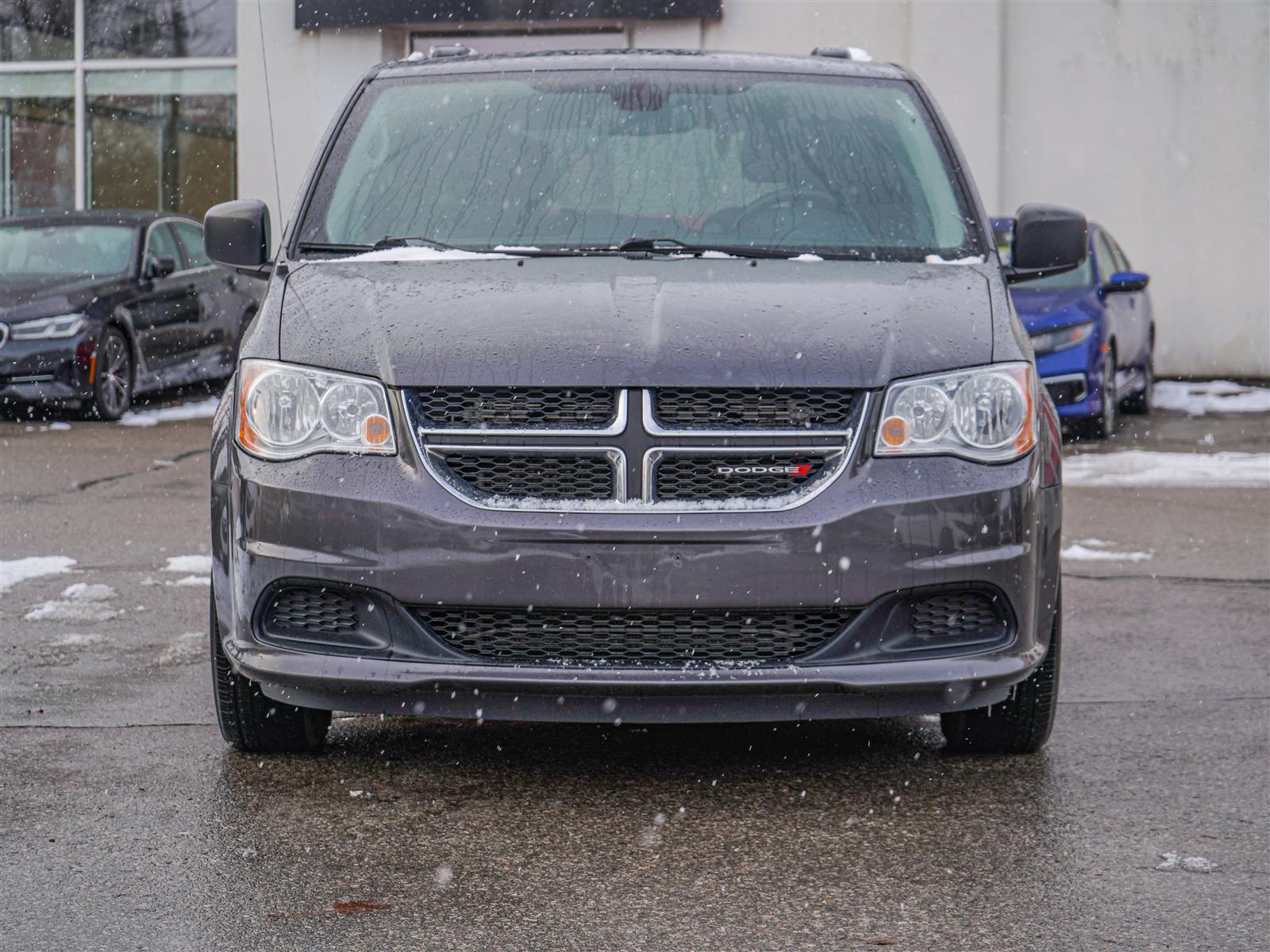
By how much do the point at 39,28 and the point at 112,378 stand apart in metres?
8.02

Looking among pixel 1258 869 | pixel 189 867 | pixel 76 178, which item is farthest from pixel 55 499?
pixel 76 178

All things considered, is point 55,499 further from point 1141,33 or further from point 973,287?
point 1141,33

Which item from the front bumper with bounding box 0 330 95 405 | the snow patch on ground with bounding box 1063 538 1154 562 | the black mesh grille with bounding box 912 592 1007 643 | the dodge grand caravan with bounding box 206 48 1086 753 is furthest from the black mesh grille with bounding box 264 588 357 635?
the front bumper with bounding box 0 330 95 405

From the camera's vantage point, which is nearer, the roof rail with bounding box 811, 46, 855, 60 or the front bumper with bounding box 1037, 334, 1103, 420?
the roof rail with bounding box 811, 46, 855, 60

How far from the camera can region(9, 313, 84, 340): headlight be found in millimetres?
13711

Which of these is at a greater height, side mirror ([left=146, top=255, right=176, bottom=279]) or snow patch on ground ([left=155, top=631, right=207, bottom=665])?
side mirror ([left=146, top=255, right=176, bottom=279])

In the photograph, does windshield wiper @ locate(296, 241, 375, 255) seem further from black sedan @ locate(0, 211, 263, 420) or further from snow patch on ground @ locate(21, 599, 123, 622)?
black sedan @ locate(0, 211, 263, 420)

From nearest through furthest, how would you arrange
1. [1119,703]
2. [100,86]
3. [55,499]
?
[1119,703], [55,499], [100,86]

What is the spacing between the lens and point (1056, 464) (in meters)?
4.52

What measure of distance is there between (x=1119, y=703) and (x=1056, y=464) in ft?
3.89

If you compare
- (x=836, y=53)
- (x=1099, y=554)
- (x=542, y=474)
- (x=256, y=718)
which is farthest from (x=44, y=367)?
(x=542, y=474)

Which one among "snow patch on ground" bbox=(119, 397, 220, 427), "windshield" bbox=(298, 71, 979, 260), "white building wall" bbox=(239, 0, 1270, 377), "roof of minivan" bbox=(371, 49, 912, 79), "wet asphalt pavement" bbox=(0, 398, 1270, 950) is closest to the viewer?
"wet asphalt pavement" bbox=(0, 398, 1270, 950)

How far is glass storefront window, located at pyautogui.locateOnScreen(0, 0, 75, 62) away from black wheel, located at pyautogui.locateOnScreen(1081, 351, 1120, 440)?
1244 centimetres

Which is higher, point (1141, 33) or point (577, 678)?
point (1141, 33)
